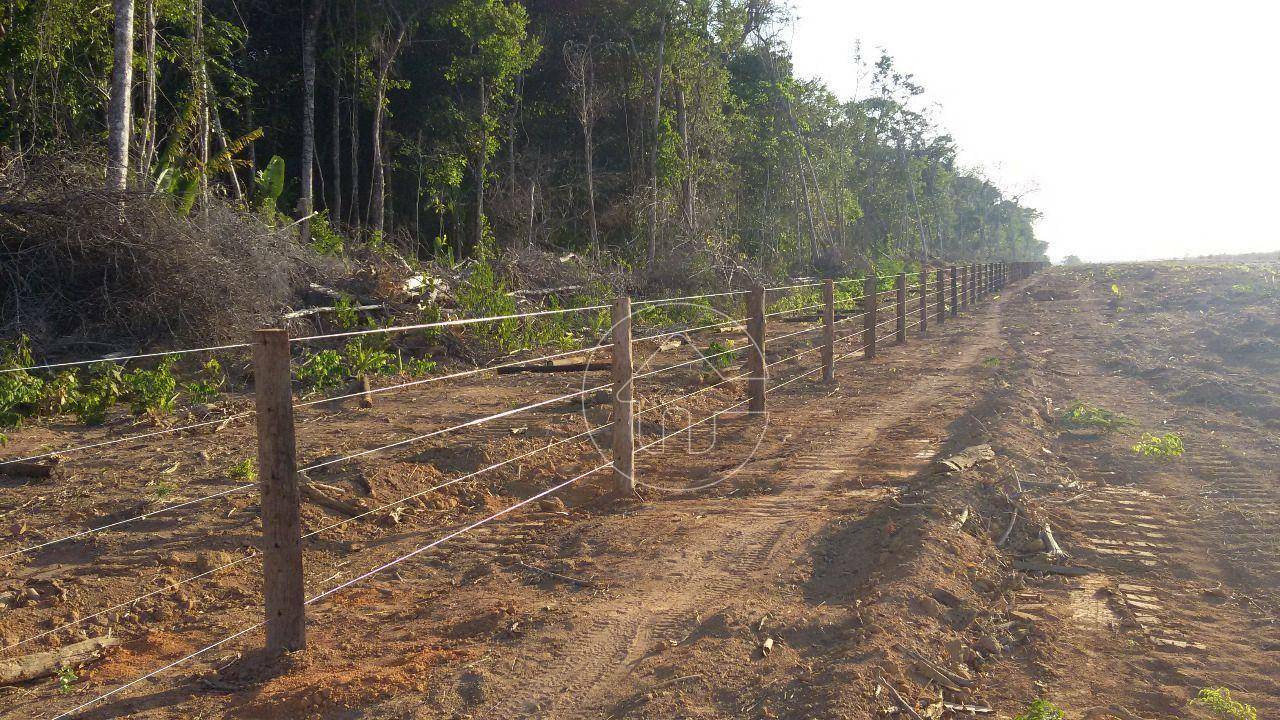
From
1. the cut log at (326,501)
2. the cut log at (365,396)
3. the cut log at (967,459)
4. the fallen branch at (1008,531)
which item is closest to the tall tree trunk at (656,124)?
the cut log at (365,396)

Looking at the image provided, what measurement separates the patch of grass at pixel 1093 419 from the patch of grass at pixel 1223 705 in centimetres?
585

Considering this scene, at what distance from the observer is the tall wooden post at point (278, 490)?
390cm

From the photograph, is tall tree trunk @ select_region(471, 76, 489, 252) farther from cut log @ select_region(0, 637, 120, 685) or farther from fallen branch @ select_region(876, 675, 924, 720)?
fallen branch @ select_region(876, 675, 924, 720)

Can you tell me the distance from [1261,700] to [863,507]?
9.23ft

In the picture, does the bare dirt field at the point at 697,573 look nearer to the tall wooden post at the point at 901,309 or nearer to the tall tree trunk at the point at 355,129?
the tall wooden post at the point at 901,309

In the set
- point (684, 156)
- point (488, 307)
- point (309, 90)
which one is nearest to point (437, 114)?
point (309, 90)

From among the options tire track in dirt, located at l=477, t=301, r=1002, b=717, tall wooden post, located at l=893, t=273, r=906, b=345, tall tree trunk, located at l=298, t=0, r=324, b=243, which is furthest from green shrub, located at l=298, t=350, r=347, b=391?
tall tree trunk, located at l=298, t=0, r=324, b=243

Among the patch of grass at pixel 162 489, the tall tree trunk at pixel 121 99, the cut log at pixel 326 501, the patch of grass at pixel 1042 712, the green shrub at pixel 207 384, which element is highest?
the tall tree trunk at pixel 121 99

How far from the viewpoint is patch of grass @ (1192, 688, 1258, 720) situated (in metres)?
3.41

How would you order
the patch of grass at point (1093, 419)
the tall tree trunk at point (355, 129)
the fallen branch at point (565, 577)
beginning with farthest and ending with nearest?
the tall tree trunk at point (355, 129), the patch of grass at point (1093, 419), the fallen branch at point (565, 577)

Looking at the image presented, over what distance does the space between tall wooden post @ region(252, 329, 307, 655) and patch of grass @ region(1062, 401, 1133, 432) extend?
7962mm

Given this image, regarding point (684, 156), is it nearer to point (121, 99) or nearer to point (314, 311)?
point (314, 311)

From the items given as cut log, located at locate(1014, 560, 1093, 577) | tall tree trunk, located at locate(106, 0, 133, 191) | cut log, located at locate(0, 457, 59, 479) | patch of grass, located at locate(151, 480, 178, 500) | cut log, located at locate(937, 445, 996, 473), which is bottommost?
cut log, located at locate(1014, 560, 1093, 577)

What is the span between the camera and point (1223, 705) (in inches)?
137
